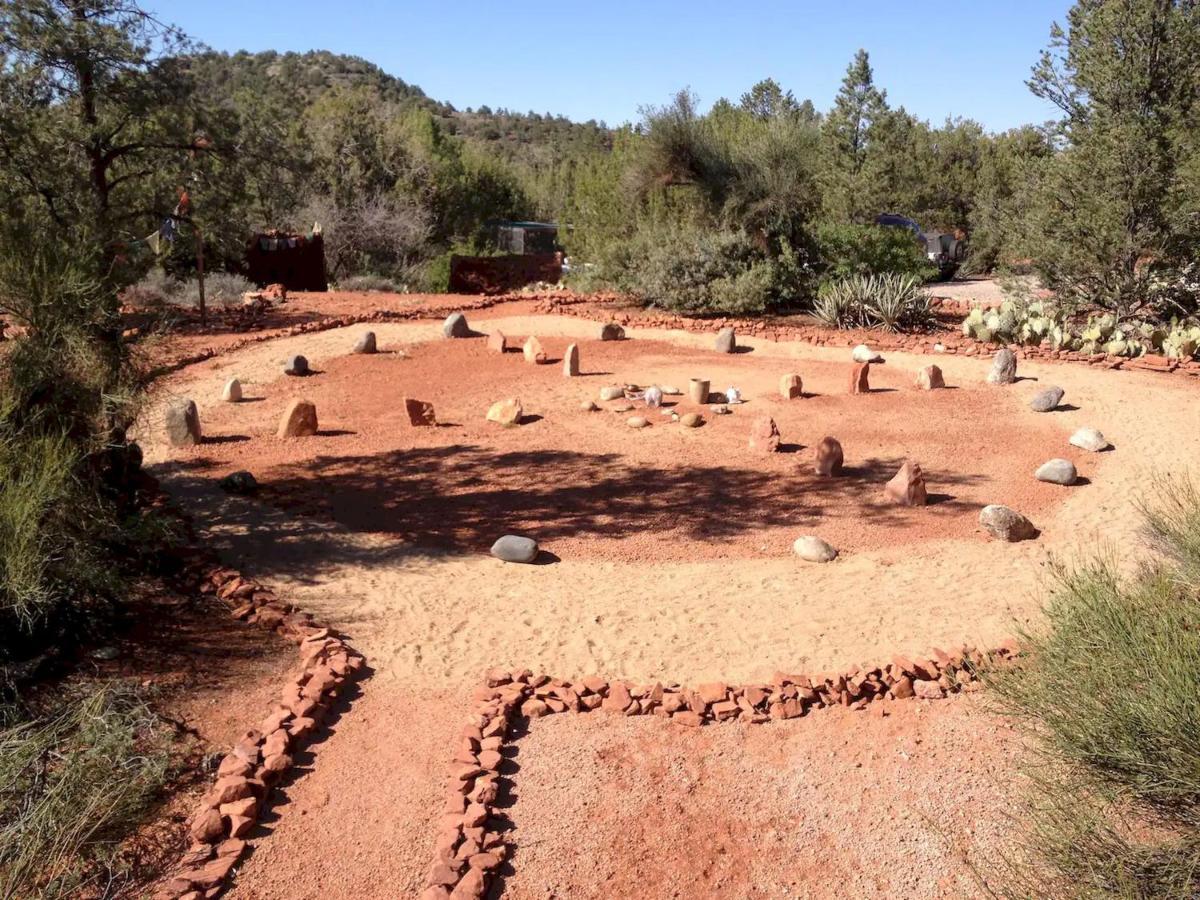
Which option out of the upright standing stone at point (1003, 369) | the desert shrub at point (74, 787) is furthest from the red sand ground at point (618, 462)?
the desert shrub at point (74, 787)

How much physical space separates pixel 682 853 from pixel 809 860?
0.51m

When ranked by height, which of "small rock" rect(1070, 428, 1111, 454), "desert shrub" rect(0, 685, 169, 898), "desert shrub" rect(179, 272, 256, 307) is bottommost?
"desert shrub" rect(0, 685, 169, 898)

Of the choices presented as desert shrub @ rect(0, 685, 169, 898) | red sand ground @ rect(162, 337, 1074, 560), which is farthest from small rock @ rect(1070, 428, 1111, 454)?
desert shrub @ rect(0, 685, 169, 898)

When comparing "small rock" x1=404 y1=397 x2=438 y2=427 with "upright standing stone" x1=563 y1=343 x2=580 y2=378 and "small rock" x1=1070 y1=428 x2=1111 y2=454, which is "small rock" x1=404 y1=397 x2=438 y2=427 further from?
"small rock" x1=1070 y1=428 x2=1111 y2=454

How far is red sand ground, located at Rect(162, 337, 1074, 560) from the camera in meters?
7.53

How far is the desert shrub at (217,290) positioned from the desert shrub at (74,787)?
14.2 meters

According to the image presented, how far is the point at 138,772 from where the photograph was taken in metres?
4.14

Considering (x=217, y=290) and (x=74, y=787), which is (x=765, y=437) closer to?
(x=74, y=787)

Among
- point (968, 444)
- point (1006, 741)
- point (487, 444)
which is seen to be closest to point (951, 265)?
point (968, 444)

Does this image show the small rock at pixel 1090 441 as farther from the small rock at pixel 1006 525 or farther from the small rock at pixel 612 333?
the small rock at pixel 612 333

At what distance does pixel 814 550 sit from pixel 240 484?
4.62 meters

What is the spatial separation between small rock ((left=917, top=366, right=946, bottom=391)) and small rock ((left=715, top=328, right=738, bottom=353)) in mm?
3083

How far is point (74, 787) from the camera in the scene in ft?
12.7

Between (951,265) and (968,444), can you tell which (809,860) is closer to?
(968,444)
